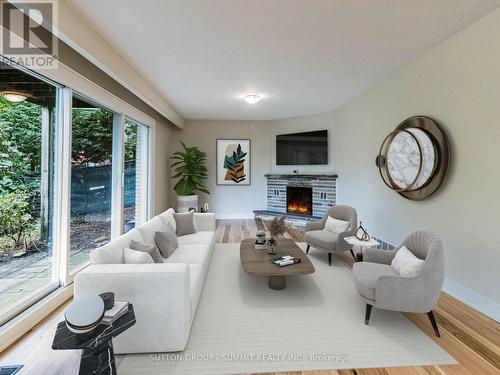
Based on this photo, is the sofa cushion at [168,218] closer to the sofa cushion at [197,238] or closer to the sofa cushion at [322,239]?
the sofa cushion at [197,238]

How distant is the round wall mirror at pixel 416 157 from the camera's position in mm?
2938

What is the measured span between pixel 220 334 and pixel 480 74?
11.7 feet

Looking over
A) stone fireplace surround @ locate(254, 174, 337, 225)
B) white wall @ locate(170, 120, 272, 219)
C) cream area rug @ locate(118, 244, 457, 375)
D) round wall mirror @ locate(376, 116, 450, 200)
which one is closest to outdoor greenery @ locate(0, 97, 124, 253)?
cream area rug @ locate(118, 244, 457, 375)

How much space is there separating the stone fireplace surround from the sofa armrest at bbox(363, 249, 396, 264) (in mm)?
3363

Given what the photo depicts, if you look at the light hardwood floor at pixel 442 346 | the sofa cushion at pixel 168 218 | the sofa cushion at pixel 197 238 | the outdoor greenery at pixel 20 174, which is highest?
the outdoor greenery at pixel 20 174

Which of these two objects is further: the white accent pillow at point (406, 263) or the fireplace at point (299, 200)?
the fireplace at point (299, 200)

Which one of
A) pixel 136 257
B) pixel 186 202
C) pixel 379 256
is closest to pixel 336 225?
pixel 379 256

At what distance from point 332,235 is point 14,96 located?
4044 millimetres

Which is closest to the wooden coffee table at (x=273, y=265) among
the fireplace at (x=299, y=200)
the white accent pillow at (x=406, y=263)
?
the white accent pillow at (x=406, y=263)

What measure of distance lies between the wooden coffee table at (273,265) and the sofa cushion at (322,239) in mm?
459

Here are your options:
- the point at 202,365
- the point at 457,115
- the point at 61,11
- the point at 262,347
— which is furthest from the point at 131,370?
the point at 457,115

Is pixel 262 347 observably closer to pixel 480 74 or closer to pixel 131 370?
pixel 131 370

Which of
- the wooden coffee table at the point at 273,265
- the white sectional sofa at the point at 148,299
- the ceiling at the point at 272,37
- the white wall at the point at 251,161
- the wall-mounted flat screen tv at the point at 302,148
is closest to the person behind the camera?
the white sectional sofa at the point at 148,299

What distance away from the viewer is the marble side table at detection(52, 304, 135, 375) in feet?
4.62
